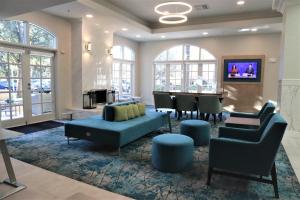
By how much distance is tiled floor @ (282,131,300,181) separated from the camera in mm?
3400

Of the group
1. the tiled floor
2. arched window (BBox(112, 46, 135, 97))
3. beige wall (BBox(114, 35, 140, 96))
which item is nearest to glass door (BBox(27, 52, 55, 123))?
arched window (BBox(112, 46, 135, 97))

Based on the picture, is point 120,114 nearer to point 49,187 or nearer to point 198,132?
point 198,132

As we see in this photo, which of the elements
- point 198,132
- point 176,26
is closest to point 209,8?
point 176,26

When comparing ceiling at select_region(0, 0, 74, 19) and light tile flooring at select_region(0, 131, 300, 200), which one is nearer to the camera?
light tile flooring at select_region(0, 131, 300, 200)

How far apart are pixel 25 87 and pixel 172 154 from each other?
4674 millimetres

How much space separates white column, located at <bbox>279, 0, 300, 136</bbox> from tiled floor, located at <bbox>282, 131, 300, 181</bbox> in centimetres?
35

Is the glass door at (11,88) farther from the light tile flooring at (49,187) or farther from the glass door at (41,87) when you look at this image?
the light tile flooring at (49,187)

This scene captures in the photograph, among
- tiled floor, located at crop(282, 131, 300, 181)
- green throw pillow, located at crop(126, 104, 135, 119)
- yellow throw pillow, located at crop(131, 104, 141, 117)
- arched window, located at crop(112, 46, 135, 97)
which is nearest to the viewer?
tiled floor, located at crop(282, 131, 300, 181)

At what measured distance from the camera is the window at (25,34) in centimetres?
529

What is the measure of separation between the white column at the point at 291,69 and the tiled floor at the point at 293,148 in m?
0.35

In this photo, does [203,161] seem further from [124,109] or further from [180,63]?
[180,63]

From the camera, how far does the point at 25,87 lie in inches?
227

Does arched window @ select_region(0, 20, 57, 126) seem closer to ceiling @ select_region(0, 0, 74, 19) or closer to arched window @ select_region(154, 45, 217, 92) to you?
ceiling @ select_region(0, 0, 74, 19)

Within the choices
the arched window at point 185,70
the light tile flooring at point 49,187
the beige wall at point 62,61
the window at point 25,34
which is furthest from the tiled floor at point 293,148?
the window at point 25,34
